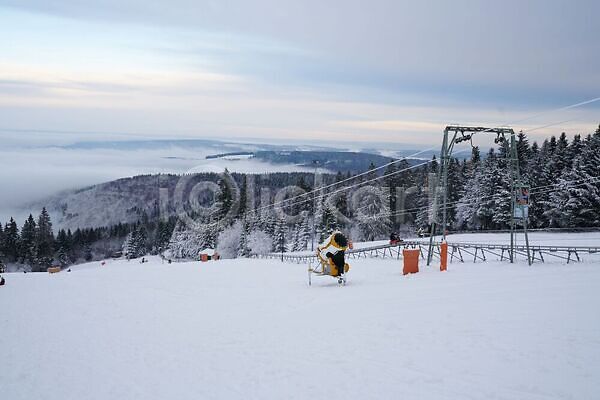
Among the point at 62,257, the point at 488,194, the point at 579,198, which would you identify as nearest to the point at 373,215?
the point at 488,194

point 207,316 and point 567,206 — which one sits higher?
point 567,206

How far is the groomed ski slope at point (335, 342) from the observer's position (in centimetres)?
886

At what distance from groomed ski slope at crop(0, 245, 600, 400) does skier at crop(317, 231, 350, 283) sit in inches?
48.5

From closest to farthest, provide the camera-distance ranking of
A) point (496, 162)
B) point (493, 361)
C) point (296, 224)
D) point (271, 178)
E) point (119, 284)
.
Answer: point (493, 361), point (119, 284), point (496, 162), point (296, 224), point (271, 178)

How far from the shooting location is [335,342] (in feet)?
39.0

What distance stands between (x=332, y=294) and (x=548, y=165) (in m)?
44.6

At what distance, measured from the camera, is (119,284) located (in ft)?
94.8

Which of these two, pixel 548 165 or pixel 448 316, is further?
pixel 548 165

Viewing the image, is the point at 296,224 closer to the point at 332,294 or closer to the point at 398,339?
the point at 332,294

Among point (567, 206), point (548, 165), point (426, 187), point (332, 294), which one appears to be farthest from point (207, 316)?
point (426, 187)

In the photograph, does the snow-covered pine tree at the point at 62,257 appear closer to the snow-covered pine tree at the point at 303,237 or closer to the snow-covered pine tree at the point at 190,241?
the snow-covered pine tree at the point at 190,241

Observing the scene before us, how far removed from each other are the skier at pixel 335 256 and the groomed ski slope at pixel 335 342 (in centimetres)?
123

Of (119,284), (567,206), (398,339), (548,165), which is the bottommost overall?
(119,284)

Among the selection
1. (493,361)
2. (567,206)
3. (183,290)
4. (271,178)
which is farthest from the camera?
(271,178)
